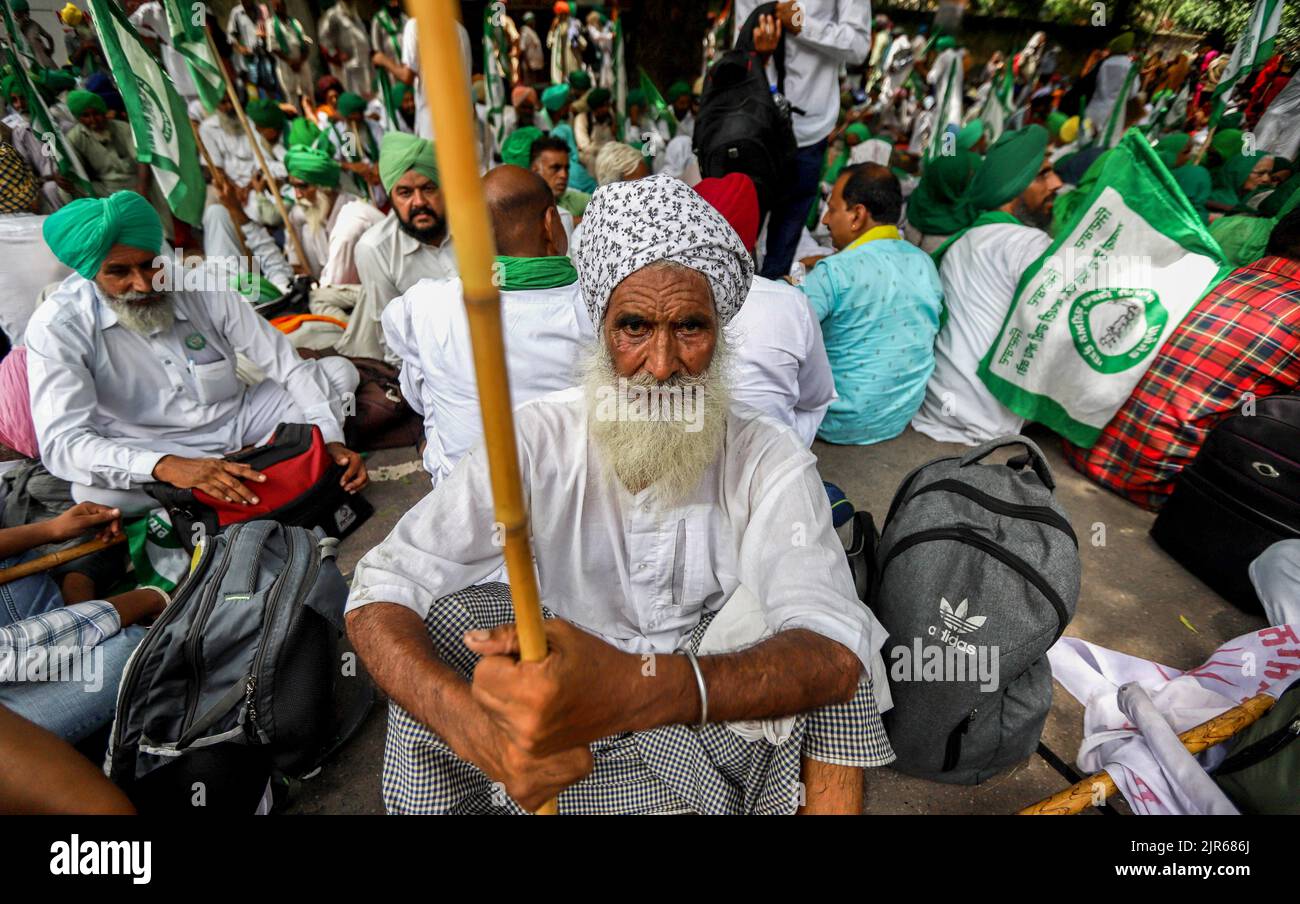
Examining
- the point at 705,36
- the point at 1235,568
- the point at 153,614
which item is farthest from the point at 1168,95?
the point at 153,614

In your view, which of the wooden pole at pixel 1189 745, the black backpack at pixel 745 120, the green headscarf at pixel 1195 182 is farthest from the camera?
the green headscarf at pixel 1195 182

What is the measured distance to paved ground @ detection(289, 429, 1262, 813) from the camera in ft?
6.89

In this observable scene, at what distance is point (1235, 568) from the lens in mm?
2854

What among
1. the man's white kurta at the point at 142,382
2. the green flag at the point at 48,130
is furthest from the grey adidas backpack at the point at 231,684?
the green flag at the point at 48,130

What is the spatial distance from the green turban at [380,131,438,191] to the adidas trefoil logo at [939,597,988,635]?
4.31 metres

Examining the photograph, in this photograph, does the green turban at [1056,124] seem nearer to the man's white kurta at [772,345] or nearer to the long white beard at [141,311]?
the man's white kurta at [772,345]

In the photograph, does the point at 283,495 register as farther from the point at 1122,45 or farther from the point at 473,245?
the point at 1122,45

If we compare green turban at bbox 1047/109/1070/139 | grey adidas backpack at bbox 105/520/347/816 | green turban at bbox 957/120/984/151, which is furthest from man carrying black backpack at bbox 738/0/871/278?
green turban at bbox 1047/109/1070/139

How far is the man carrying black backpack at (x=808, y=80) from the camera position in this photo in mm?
4371

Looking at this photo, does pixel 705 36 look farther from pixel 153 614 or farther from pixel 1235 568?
pixel 153 614

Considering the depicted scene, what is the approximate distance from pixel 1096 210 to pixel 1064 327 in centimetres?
68

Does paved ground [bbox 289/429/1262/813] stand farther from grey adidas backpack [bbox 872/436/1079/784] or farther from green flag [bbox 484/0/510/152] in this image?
green flag [bbox 484/0/510/152]

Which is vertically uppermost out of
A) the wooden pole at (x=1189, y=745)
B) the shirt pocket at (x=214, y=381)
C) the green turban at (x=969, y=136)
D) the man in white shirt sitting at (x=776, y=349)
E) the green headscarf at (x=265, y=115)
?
the green headscarf at (x=265, y=115)

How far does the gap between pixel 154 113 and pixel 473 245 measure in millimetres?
5092
